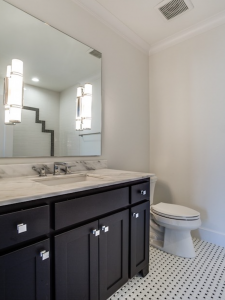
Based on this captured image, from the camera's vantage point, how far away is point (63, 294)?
Answer: 0.91 metres

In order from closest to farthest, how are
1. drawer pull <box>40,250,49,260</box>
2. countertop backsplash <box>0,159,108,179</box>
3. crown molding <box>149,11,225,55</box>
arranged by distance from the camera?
drawer pull <box>40,250,49,260</box> → countertop backsplash <box>0,159,108,179</box> → crown molding <box>149,11,225,55</box>

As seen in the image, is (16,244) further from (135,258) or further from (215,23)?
(215,23)

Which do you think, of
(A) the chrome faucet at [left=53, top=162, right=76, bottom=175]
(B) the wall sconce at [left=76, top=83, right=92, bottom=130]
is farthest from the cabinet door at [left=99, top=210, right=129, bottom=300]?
(B) the wall sconce at [left=76, top=83, right=92, bottom=130]

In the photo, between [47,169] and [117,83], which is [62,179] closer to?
[47,169]

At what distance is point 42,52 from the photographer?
147 centimetres

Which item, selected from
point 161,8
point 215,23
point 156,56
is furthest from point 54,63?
point 215,23

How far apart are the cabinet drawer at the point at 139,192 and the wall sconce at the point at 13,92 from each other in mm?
1013

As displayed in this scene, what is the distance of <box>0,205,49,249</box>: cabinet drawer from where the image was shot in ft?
2.35

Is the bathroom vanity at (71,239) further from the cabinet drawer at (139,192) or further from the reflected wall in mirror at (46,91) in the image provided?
the reflected wall in mirror at (46,91)

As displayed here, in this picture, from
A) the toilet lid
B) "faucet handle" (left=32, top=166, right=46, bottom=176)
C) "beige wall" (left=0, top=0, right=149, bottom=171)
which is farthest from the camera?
the toilet lid

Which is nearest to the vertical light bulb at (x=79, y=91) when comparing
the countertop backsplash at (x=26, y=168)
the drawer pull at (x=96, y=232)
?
the countertop backsplash at (x=26, y=168)

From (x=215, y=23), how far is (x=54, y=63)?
1816mm

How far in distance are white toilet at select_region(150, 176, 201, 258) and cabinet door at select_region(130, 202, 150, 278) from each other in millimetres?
414

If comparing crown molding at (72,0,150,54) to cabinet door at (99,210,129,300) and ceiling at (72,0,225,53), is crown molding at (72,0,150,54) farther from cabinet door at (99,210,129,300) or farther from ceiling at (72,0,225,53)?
cabinet door at (99,210,129,300)
